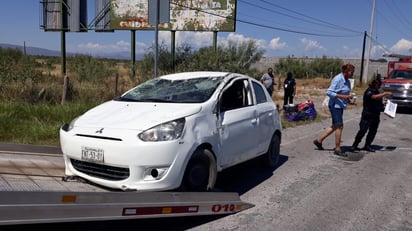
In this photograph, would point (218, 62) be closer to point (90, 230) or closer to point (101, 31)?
point (101, 31)

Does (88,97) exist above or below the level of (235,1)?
below

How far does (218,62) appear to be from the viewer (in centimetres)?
2088

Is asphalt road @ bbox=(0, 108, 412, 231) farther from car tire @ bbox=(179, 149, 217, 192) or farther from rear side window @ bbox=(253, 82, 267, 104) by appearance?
rear side window @ bbox=(253, 82, 267, 104)

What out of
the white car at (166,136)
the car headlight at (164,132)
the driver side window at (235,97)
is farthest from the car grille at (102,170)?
the driver side window at (235,97)

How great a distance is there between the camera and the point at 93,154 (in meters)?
4.26

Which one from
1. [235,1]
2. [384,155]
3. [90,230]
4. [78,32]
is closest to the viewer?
[90,230]

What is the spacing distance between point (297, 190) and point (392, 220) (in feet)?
4.60

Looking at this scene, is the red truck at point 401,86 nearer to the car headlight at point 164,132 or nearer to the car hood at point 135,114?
the car hood at point 135,114

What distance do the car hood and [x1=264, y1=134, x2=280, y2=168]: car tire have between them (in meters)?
2.41

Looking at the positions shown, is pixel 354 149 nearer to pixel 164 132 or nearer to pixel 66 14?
pixel 164 132

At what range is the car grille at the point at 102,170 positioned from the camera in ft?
13.8

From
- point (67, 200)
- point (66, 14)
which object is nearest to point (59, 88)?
point (67, 200)

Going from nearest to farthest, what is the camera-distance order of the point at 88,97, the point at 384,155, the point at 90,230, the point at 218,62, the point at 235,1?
the point at 90,230 → the point at 384,155 → the point at 88,97 → the point at 218,62 → the point at 235,1

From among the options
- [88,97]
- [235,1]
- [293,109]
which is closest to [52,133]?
[88,97]
